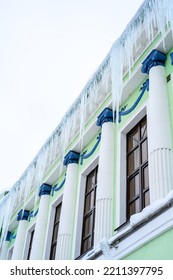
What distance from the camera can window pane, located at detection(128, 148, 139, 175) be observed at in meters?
7.89

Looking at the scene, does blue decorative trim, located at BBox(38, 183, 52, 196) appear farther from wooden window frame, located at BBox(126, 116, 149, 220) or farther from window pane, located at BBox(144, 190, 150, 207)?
window pane, located at BBox(144, 190, 150, 207)

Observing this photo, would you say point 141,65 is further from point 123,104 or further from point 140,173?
point 140,173

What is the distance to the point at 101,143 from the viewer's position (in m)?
8.69

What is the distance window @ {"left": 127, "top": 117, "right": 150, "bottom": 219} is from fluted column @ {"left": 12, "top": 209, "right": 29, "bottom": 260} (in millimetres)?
5272

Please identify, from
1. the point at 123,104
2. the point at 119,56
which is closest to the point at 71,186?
the point at 123,104

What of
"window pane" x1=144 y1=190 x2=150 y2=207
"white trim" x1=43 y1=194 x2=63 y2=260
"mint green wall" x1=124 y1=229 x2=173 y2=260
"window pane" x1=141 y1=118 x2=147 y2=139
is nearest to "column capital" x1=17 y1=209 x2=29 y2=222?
"white trim" x1=43 y1=194 x2=63 y2=260

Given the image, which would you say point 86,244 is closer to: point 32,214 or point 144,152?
point 144,152

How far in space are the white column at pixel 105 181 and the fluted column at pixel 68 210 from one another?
4.35 ft

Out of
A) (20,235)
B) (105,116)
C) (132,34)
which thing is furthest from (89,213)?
(20,235)

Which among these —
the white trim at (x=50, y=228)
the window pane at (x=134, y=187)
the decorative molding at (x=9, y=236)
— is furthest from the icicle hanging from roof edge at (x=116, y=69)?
the decorative molding at (x=9, y=236)

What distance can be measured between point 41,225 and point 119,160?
3.48m

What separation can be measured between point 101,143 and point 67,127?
2.05 m

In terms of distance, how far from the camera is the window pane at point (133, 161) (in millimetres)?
7887

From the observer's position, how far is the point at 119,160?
8.21 meters
